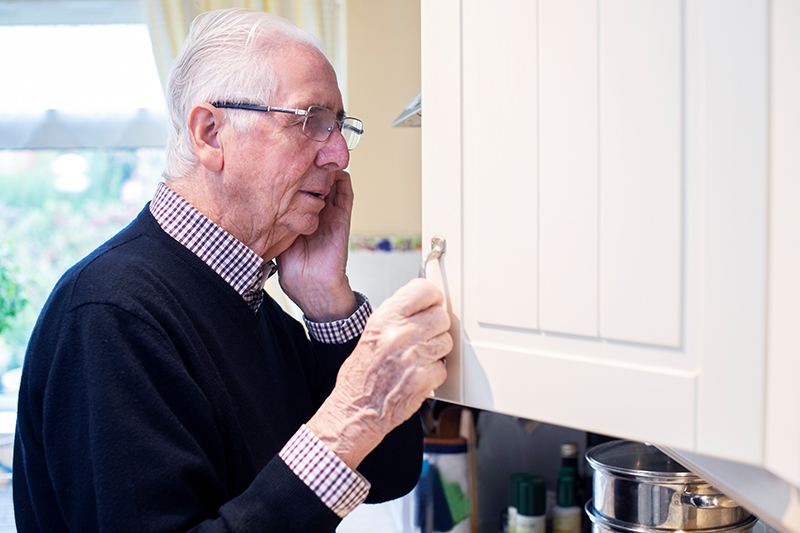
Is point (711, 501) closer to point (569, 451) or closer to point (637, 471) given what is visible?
point (637, 471)

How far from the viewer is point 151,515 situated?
0.60m

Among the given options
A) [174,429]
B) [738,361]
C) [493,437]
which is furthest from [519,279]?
[493,437]

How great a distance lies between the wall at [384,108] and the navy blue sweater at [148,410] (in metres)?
1.08

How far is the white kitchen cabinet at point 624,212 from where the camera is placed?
41 centimetres

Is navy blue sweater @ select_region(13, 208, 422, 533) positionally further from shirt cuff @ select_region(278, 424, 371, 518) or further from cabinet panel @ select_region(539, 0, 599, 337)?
cabinet panel @ select_region(539, 0, 599, 337)

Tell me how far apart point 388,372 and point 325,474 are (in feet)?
0.43

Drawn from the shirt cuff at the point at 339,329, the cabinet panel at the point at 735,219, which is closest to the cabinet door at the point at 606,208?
the cabinet panel at the point at 735,219

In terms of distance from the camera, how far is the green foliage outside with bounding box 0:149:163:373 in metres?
2.04

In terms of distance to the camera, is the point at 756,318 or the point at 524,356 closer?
the point at 756,318

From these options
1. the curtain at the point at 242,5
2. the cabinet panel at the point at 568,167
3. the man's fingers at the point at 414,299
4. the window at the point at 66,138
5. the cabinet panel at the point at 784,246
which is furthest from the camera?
the window at the point at 66,138

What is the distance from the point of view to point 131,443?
613mm

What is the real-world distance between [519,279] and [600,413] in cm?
14

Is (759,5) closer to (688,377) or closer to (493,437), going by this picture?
(688,377)

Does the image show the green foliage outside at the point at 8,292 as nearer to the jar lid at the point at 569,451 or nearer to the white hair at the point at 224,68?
the white hair at the point at 224,68
